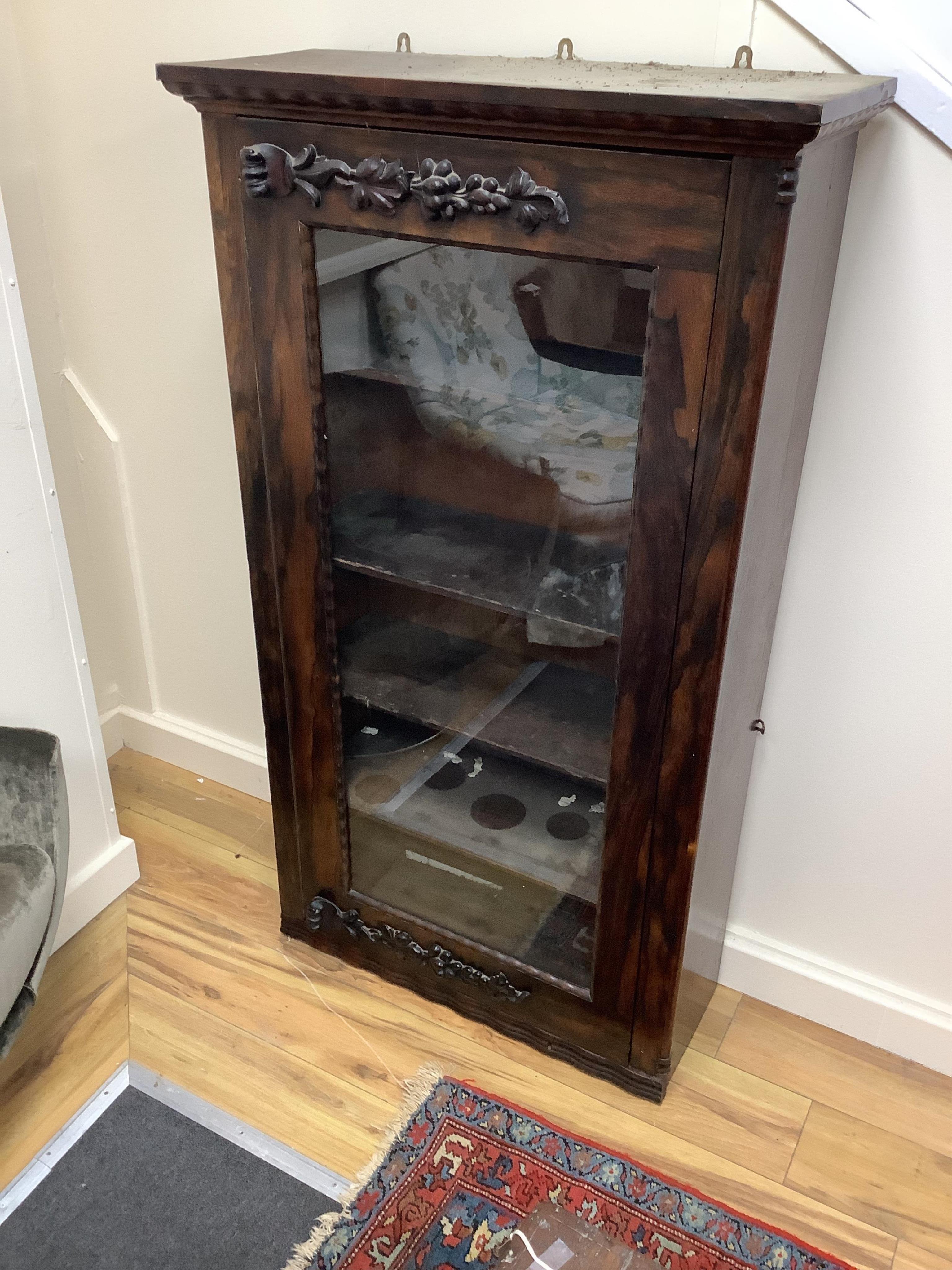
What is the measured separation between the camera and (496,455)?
122cm

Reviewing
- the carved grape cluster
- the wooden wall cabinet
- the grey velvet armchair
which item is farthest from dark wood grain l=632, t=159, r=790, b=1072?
the grey velvet armchair

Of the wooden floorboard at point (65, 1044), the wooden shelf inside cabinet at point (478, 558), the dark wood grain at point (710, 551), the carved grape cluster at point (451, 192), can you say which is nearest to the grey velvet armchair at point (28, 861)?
the wooden floorboard at point (65, 1044)

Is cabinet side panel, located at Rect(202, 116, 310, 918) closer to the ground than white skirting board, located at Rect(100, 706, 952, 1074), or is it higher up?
higher up

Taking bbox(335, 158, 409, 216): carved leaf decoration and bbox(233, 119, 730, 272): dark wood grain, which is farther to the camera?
bbox(335, 158, 409, 216): carved leaf decoration

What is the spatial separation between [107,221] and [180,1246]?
1489mm

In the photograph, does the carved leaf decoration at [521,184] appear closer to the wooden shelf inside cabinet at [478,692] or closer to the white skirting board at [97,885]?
the wooden shelf inside cabinet at [478,692]

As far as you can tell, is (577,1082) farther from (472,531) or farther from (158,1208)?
(472,531)

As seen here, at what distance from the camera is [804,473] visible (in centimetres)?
129

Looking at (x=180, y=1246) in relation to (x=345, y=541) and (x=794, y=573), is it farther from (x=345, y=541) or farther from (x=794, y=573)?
(x=794, y=573)

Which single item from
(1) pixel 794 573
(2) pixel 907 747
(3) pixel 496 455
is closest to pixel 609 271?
(3) pixel 496 455

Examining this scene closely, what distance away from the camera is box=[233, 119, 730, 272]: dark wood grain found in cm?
92

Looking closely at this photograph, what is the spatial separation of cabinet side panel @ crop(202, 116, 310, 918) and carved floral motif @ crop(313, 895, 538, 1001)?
0.04 m

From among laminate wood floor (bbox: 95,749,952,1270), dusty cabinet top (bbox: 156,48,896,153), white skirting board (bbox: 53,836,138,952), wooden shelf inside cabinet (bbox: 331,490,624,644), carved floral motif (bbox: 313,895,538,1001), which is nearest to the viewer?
dusty cabinet top (bbox: 156,48,896,153)

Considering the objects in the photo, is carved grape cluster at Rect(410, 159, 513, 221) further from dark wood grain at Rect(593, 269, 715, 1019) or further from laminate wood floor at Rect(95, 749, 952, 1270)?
laminate wood floor at Rect(95, 749, 952, 1270)
